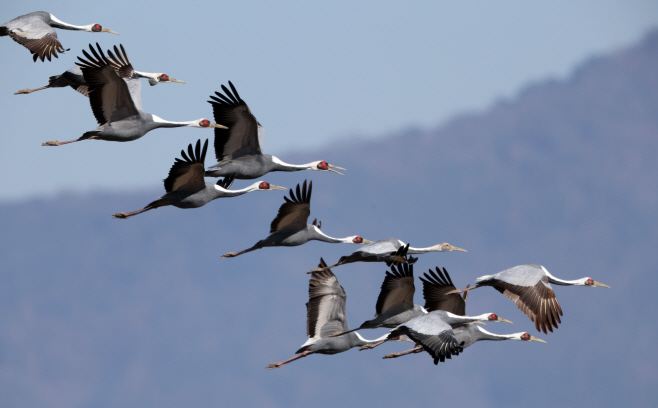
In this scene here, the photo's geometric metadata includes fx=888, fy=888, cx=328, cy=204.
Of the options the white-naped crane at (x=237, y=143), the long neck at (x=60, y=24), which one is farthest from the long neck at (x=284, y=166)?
the long neck at (x=60, y=24)

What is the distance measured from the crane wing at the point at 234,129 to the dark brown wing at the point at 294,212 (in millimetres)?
1644

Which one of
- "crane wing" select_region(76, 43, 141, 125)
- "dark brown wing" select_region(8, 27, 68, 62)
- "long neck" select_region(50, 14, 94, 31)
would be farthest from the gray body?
"long neck" select_region(50, 14, 94, 31)

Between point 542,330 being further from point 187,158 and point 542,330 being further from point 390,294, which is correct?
point 187,158

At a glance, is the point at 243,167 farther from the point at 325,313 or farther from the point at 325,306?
the point at 325,313

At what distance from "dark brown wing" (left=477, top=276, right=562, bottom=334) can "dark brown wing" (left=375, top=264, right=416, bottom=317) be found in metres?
1.45

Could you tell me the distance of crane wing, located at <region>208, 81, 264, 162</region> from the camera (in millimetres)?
19016

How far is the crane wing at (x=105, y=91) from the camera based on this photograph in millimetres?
17688

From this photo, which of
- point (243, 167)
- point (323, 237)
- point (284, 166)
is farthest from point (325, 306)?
point (243, 167)

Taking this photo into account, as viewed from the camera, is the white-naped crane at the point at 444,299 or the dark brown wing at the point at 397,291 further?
the white-naped crane at the point at 444,299

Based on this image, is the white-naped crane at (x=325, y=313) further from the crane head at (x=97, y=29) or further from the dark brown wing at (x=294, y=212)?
the crane head at (x=97, y=29)

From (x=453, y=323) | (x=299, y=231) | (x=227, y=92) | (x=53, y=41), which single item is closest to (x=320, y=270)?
(x=299, y=231)

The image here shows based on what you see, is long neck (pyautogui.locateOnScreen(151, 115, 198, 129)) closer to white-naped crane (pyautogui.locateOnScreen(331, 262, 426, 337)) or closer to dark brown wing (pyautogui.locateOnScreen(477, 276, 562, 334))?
white-naped crane (pyautogui.locateOnScreen(331, 262, 426, 337))

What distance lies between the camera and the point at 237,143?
19359mm

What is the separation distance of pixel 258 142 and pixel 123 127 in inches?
114
